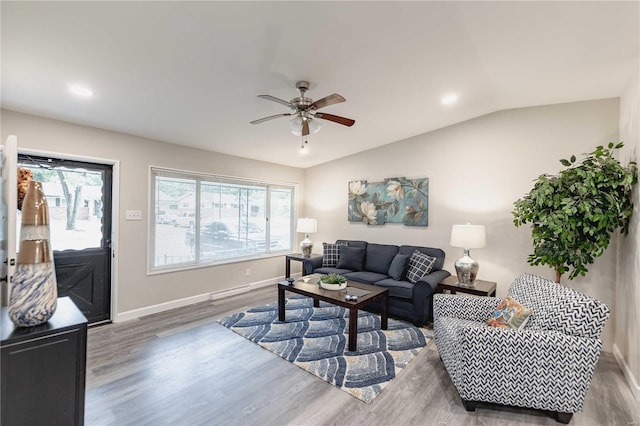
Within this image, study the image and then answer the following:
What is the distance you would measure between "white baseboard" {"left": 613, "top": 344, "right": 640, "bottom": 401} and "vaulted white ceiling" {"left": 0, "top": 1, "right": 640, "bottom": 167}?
2678mm

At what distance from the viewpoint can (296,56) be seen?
239 centimetres

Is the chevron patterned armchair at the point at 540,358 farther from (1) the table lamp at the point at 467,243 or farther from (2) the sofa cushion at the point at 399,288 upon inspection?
(2) the sofa cushion at the point at 399,288

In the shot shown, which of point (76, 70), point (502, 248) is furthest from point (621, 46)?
point (76, 70)

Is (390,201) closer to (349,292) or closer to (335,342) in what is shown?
(349,292)

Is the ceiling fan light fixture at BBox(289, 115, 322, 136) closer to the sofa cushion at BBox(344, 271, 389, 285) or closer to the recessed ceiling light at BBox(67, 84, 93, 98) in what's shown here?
the recessed ceiling light at BBox(67, 84, 93, 98)

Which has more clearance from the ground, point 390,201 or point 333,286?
point 390,201

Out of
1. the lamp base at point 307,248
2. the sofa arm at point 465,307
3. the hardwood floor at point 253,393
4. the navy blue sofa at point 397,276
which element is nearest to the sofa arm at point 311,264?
the navy blue sofa at point 397,276

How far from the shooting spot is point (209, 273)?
4.69 m

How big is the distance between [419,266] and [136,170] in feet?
13.1

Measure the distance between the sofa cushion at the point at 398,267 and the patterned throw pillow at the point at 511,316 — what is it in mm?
1736

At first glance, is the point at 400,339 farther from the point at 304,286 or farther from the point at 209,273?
the point at 209,273

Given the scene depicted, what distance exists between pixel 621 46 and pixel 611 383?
2831 millimetres

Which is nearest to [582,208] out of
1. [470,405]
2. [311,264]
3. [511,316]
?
[511,316]

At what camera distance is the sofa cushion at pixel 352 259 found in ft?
15.9
